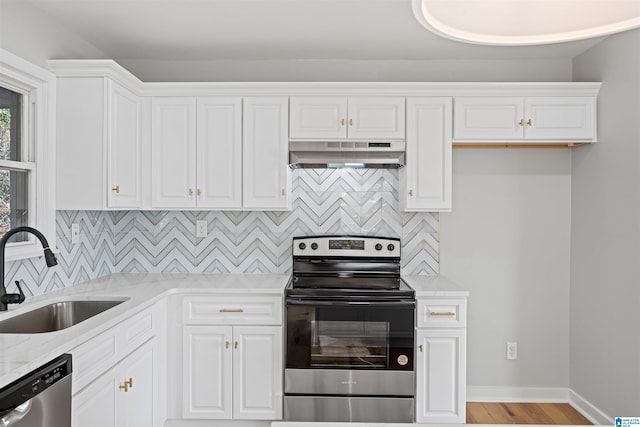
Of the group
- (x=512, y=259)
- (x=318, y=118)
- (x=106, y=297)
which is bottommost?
(x=106, y=297)

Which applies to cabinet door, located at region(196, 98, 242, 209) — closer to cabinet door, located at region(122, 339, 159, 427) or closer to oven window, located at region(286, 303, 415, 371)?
oven window, located at region(286, 303, 415, 371)

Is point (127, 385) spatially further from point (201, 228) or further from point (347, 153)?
point (347, 153)

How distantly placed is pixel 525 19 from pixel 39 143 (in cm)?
260

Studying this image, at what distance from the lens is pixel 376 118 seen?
3.07m

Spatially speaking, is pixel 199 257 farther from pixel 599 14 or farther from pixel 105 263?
pixel 599 14

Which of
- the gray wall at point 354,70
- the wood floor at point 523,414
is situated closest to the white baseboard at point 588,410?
the wood floor at point 523,414

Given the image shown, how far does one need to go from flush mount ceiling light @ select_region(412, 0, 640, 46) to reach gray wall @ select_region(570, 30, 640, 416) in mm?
2337

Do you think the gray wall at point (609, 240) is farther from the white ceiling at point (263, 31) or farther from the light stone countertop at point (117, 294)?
the light stone countertop at point (117, 294)

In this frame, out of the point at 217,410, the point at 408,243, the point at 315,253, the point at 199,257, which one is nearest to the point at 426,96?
the point at 408,243

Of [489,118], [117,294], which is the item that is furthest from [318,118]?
[117,294]

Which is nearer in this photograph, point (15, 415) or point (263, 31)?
point (15, 415)

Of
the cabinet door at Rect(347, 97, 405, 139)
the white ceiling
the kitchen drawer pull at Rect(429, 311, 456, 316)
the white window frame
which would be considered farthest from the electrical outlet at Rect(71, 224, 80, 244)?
the kitchen drawer pull at Rect(429, 311, 456, 316)

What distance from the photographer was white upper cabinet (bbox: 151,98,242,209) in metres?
3.08

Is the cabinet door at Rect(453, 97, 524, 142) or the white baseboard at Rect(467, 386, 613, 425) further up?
the cabinet door at Rect(453, 97, 524, 142)
